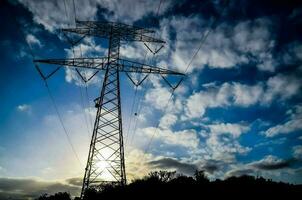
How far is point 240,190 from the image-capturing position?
2278cm

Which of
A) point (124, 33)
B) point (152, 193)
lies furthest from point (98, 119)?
point (152, 193)

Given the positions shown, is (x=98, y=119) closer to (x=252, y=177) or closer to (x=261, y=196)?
(x=261, y=196)

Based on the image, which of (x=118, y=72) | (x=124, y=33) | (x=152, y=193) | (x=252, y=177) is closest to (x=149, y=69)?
(x=118, y=72)

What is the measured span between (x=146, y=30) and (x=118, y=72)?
4.97m

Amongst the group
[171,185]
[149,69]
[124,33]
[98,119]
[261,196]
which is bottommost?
[261,196]

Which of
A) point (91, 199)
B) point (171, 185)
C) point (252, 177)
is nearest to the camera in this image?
point (91, 199)

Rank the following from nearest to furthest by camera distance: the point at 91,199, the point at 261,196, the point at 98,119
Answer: the point at 98,119 < the point at 261,196 < the point at 91,199

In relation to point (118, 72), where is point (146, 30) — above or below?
above

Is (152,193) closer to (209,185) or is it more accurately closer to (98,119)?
(209,185)

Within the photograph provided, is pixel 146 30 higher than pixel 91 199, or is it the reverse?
pixel 146 30

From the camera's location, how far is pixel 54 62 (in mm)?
20094

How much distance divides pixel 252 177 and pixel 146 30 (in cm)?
1938

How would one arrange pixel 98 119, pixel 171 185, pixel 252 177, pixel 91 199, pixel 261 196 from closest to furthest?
pixel 98 119, pixel 261 196, pixel 91 199, pixel 171 185, pixel 252 177

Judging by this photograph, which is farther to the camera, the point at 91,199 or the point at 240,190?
the point at 91,199
